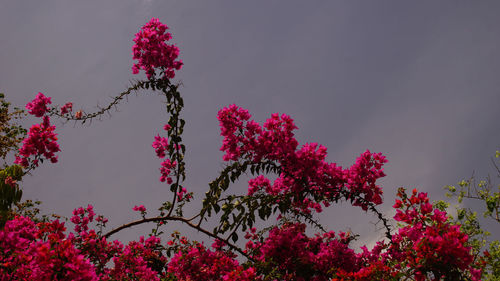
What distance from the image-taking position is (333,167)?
548cm

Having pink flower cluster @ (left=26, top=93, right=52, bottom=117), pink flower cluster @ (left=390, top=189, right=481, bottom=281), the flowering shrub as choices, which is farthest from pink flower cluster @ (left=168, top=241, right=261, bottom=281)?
pink flower cluster @ (left=26, top=93, right=52, bottom=117)

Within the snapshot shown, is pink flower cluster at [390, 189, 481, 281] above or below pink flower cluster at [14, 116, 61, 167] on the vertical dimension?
below

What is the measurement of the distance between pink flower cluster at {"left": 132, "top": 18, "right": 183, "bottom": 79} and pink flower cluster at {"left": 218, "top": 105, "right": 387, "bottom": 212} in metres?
1.09

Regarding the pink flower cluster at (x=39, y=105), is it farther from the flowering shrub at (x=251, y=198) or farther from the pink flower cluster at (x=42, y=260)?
the pink flower cluster at (x=42, y=260)

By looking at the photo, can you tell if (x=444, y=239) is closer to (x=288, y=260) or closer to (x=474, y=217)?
(x=288, y=260)

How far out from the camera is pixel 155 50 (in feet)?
18.5

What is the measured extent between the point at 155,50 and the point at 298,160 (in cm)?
264

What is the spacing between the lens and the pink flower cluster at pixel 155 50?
5.66 meters

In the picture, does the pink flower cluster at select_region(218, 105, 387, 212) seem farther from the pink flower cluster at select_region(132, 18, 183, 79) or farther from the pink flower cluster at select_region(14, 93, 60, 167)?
the pink flower cluster at select_region(14, 93, 60, 167)

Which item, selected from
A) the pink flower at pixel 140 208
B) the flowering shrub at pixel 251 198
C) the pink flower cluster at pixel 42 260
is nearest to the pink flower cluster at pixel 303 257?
the flowering shrub at pixel 251 198

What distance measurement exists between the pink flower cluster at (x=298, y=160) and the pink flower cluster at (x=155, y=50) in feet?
3.57

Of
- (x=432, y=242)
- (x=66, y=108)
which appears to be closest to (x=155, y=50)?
(x=66, y=108)

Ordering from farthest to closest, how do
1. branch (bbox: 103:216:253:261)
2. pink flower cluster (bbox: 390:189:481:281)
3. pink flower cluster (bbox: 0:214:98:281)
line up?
branch (bbox: 103:216:253:261) < pink flower cluster (bbox: 390:189:481:281) < pink flower cluster (bbox: 0:214:98:281)

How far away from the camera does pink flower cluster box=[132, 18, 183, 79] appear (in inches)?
223
